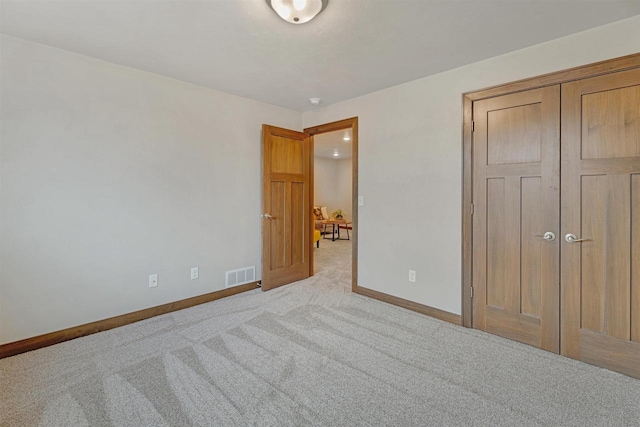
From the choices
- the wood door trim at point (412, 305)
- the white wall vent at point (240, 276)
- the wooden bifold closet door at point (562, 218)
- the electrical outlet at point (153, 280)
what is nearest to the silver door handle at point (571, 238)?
the wooden bifold closet door at point (562, 218)

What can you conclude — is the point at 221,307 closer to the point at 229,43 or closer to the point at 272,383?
the point at 272,383

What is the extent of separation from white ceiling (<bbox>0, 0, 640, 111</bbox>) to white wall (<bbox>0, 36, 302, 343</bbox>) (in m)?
0.29

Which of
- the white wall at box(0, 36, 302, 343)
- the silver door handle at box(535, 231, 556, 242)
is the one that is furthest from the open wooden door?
the silver door handle at box(535, 231, 556, 242)

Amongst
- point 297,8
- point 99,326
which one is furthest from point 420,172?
point 99,326

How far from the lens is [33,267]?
2.31 metres

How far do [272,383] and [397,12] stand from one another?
258cm

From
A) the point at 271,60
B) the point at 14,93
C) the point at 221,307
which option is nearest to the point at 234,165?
the point at 271,60

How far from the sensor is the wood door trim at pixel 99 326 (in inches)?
88.7

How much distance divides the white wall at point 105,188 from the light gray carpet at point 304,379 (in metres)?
0.45

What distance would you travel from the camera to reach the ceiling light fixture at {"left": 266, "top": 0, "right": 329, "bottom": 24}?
175 centimetres

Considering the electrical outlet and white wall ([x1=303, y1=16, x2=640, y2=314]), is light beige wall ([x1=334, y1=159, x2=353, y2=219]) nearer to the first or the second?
white wall ([x1=303, y1=16, x2=640, y2=314])

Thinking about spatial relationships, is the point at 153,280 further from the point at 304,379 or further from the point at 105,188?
the point at 304,379

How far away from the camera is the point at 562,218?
2.22m

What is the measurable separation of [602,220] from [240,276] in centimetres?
352
